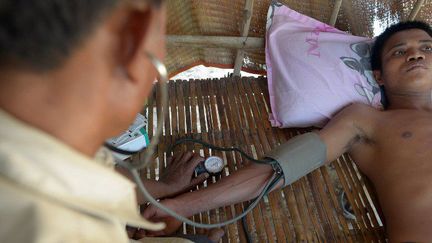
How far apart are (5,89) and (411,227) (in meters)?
1.13

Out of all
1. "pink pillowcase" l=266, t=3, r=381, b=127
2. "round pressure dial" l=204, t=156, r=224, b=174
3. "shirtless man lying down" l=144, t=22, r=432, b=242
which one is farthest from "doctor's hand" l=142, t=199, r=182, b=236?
"pink pillowcase" l=266, t=3, r=381, b=127

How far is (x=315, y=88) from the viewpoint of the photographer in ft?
4.64

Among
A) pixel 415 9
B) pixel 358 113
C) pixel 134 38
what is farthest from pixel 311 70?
pixel 134 38

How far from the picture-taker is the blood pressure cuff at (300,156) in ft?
3.82

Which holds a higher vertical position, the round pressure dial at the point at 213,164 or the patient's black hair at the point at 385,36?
the patient's black hair at the point at 385,36

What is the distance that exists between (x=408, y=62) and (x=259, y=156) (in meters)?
0.69

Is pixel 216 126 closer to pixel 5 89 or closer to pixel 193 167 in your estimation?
pixel 193 167

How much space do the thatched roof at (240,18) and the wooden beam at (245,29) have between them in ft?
0.06

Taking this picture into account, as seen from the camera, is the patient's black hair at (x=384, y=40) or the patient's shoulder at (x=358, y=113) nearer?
the patient's shoulder at (x=358, y=113)

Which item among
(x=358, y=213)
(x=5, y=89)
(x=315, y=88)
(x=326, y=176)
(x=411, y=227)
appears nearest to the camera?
(x=5, y=89)

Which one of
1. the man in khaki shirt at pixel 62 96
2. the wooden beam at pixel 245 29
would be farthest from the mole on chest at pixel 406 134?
the man in khaki shirt at pixel 62 96

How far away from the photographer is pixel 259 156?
4.47ft

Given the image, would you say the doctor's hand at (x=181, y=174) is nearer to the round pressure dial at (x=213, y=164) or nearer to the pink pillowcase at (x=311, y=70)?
the round pressure dial at (x=213, y=164)

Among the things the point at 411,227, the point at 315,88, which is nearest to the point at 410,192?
the point at 411,227
